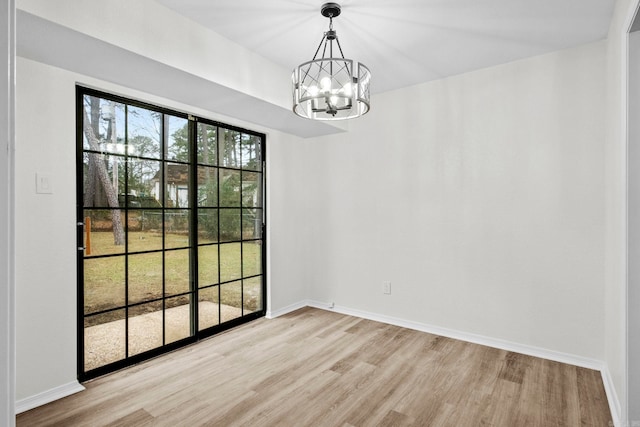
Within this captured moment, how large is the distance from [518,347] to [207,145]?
3.37m

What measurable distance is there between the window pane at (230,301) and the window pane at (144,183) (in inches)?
44.1

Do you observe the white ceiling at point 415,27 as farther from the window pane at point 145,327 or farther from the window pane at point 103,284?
the window pane at point 145,327

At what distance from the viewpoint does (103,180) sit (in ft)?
8.49

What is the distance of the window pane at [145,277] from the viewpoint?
277 centimetres

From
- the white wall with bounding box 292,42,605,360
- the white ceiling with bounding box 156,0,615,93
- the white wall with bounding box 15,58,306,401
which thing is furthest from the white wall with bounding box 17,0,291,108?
the white wall with bounding box 292,42,605,360

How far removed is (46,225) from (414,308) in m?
3.21

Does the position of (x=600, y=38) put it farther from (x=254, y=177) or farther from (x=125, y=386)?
(x=125, y=386)

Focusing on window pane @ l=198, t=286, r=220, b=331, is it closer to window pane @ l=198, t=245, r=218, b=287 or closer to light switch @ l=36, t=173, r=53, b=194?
window pane @ l=198, t=245, r=218, b=287

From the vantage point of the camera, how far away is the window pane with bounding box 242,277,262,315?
148 inches

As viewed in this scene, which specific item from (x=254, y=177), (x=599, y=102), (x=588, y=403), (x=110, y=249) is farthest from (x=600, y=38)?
(x=110, y=249)

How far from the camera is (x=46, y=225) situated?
223 centimetres

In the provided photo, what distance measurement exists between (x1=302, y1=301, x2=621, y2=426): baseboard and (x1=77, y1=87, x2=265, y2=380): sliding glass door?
56.1 inches

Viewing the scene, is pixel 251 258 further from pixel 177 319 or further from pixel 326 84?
pixel 326 84
